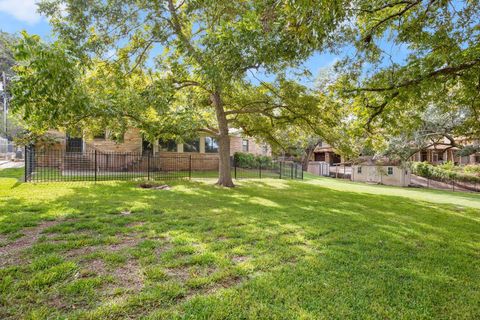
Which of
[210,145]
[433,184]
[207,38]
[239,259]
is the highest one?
[207,38]

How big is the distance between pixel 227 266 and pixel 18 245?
3.12m

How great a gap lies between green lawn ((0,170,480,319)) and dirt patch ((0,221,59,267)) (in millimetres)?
16

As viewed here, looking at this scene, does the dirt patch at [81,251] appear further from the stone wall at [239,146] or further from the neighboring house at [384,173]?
the neighboring house at [384,173]

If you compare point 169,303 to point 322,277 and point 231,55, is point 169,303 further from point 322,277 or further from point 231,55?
point 231,55

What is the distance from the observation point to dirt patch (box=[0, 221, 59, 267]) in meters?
3.22

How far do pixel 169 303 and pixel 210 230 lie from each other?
2390 millimetres

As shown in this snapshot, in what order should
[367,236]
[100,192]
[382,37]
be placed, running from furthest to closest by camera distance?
[100,192], [382,37], [367,236]

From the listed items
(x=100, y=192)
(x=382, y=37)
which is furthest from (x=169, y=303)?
(x=382, y=37)

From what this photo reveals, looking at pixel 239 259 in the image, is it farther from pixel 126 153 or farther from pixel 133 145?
pixel 133 145

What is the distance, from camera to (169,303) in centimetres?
243

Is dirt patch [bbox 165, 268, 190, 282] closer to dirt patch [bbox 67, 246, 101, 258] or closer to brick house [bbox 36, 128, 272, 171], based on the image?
dirt patch [bbox 67, 246, 101, 258]

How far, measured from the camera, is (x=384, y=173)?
2131cm

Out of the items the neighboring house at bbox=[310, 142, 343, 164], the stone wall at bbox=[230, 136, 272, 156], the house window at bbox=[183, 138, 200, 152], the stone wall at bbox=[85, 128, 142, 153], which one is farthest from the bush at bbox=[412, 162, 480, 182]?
the stone wall at bbox=[85, 128, 142, 153]

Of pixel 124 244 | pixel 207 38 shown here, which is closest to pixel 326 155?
pixel 207 38
